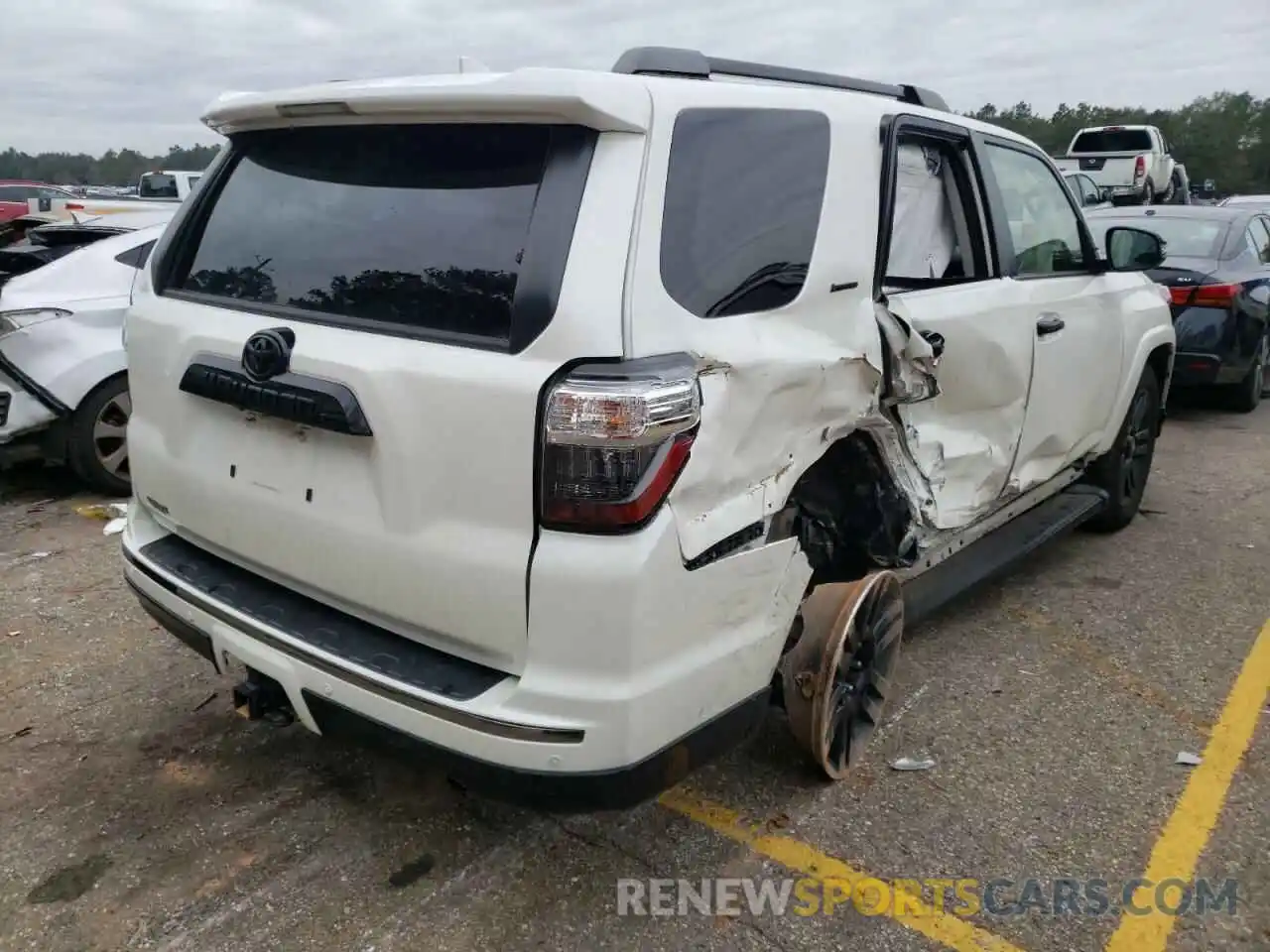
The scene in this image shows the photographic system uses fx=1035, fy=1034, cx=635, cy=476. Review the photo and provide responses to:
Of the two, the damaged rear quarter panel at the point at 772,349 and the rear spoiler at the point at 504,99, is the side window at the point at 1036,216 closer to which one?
the damaged rear quarter panel at the point at 772,349

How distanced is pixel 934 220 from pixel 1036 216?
3.05 feet

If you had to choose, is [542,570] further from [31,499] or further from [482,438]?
[31,499]

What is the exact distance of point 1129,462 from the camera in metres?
5.43

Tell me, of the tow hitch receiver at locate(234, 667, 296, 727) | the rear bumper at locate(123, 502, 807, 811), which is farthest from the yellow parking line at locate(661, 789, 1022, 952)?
the tow hitch receiver at locate(234, 667, 296, 727)

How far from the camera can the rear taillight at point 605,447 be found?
2061 mm

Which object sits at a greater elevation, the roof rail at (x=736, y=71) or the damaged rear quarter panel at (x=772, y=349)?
the roof rail at (x=736, y=71)

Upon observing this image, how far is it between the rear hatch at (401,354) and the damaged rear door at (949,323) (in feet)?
3.79

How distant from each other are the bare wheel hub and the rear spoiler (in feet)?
4.71

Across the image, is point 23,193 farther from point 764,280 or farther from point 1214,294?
point 764,280

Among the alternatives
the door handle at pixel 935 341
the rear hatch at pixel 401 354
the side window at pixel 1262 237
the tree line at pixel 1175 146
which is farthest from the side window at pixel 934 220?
the tree line at pixel 1175 146

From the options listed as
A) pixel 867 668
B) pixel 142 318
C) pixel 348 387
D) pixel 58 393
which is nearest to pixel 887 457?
pixel 867 668

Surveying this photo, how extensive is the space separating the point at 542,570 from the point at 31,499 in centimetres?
502

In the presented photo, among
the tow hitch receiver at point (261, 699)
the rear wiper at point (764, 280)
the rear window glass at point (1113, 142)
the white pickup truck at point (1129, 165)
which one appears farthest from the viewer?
the rear window glass at point (1113, 142)

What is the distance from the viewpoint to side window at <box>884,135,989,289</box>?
325 centimetres
